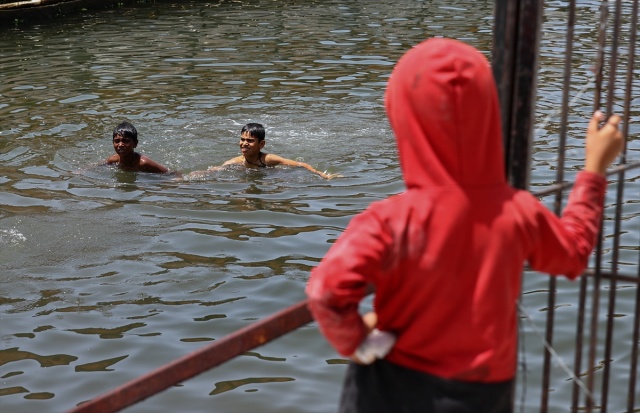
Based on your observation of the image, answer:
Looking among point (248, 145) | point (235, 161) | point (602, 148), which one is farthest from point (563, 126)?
point (235, 161)

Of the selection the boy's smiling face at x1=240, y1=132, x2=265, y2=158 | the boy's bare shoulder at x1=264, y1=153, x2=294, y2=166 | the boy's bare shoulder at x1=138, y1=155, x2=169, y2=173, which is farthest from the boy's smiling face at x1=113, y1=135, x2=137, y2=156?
the boy's bare shoulder at x1=264, y1=153, x2=294, y2=166

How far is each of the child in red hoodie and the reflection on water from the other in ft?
2.82

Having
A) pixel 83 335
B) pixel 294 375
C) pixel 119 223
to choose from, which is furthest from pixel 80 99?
pixel 294 375

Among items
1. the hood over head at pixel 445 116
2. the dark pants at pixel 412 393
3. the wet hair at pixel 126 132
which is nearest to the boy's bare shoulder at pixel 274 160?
the wet hair at pixel 126 132

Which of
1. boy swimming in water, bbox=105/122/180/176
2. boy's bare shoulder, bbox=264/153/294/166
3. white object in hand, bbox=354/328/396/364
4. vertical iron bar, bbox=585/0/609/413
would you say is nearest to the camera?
white object in hand, bbox=354/328/396/364

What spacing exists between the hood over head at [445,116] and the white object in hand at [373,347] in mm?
361

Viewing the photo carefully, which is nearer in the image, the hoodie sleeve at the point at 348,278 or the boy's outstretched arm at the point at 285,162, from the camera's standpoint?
the hoodie sleeve at the point at 348,278

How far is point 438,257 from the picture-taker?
7.89ft

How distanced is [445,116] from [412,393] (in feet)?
2.19

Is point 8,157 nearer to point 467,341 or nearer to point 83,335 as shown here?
point 83,335

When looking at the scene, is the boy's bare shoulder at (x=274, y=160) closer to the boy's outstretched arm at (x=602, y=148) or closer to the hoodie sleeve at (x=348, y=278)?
the boy's outstretched arm at (x=602, y=148)

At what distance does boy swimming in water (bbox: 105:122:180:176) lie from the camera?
10.1m

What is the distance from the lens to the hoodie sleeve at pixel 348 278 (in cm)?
234

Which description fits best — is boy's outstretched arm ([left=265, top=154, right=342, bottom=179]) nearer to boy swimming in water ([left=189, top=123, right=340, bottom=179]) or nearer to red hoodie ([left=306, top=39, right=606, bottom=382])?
boy swimming in water ([left=189, top=123, right=340, bottom=179])
